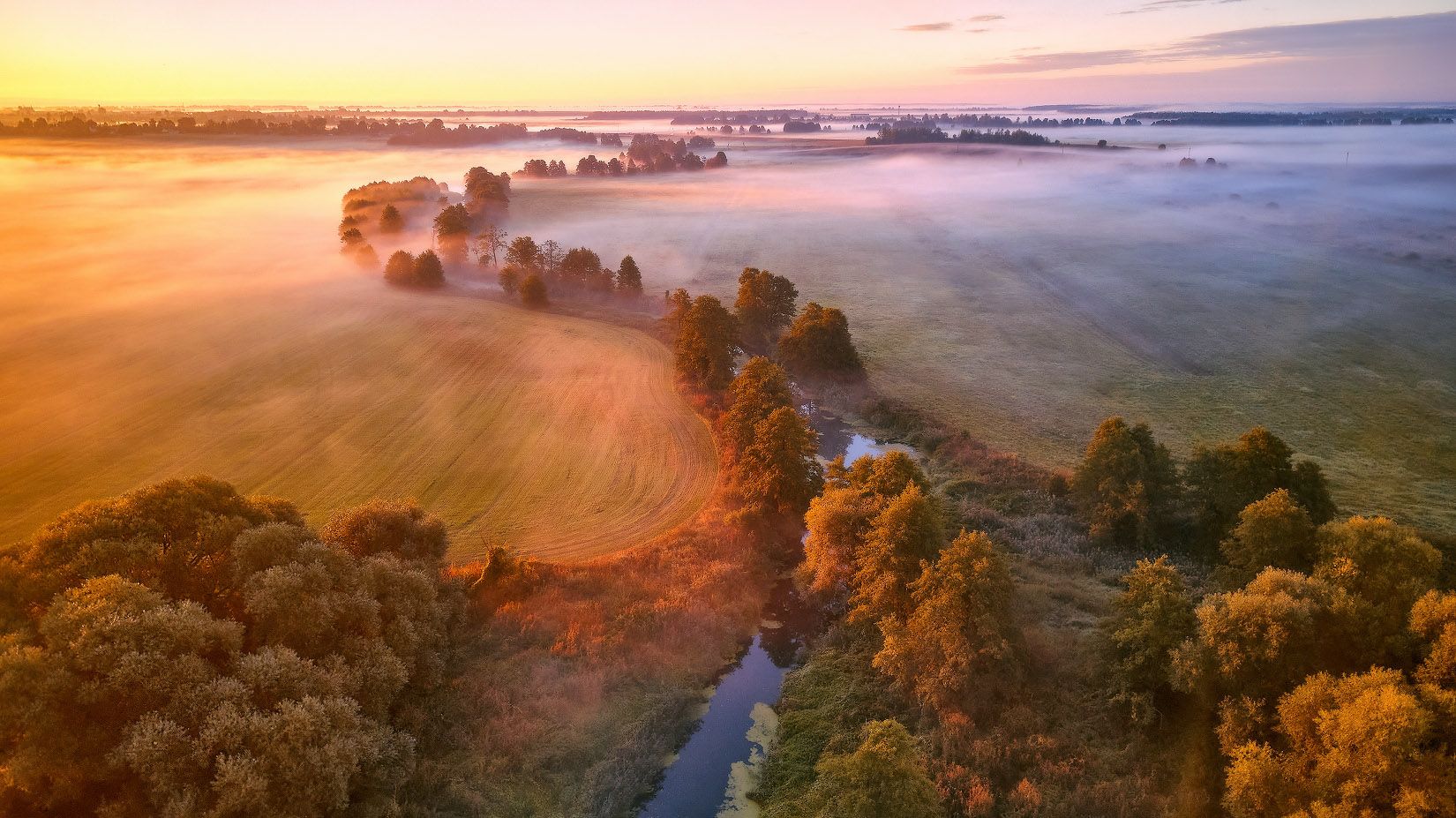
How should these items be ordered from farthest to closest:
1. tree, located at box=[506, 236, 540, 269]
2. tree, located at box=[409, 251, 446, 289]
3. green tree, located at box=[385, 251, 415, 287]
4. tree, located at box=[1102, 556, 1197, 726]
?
tree, located at box=[506, 236, 540, 269] < green tree, located at box=[385, 251, 415, 287] < tree, located at box=[409, 251, 446, 289] < tree, located at box=[1102, 556, 1197, 726]

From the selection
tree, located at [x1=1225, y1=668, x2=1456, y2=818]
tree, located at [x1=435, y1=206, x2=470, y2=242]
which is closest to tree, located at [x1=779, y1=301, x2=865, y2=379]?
tree, located at [x1=1225, y1=668, x2=1456, y2=818]

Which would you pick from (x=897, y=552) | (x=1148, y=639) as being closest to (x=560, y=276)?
(x=897, y=552)

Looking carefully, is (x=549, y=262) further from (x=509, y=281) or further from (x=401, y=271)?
(x=401, y=271)

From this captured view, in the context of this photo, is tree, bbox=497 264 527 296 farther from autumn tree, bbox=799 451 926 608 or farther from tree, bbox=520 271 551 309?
autumn tree, bbox=799 451 926 608

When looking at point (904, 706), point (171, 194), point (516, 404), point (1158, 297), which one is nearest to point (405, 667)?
point (904, 706)

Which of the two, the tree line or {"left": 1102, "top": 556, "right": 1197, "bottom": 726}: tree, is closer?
{"left": 1102, "top": 556, "right": 1197, "bottom": 726}: tree
